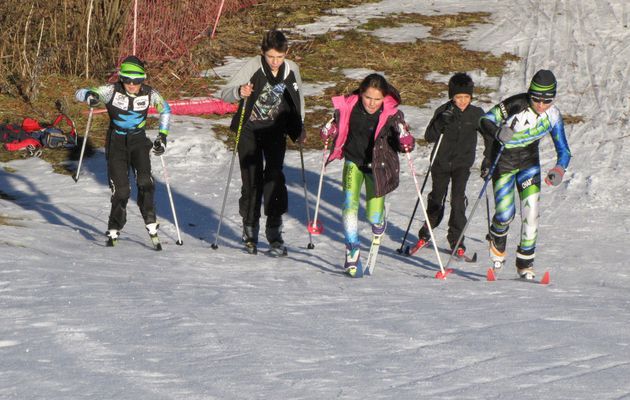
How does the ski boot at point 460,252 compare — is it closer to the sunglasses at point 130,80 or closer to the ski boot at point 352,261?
the ski boot at point 352,261

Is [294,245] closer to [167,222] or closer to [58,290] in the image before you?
[167,222]

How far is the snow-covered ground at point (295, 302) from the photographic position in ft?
18.6

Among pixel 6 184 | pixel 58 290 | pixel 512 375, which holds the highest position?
pixel 512 375

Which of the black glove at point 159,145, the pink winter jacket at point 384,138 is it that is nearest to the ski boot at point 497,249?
the pink winter jacket at point 384,138

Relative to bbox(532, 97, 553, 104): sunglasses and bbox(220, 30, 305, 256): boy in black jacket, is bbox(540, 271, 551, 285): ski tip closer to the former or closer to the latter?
bbox(532, 97, 553, 104): sunglasses

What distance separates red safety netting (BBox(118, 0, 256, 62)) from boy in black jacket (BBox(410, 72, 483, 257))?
7487mm

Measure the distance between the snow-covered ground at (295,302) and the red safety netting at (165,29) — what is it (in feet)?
7.71

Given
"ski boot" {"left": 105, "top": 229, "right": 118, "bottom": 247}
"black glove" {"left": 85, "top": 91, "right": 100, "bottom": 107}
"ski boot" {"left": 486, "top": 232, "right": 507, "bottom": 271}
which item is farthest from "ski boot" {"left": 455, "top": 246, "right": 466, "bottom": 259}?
"black glove" {"left": 85, "top": 91, "right": 100, "bottom": 107}

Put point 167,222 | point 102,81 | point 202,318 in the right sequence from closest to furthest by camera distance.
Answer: point 202,318 < point 167,222 < point 102,81

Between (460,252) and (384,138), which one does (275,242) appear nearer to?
(460,252)

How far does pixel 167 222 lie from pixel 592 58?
9.47 m

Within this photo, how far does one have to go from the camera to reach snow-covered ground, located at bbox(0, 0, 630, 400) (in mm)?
5668

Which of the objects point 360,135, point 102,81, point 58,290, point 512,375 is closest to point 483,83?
point 102,81

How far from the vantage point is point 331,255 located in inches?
417
